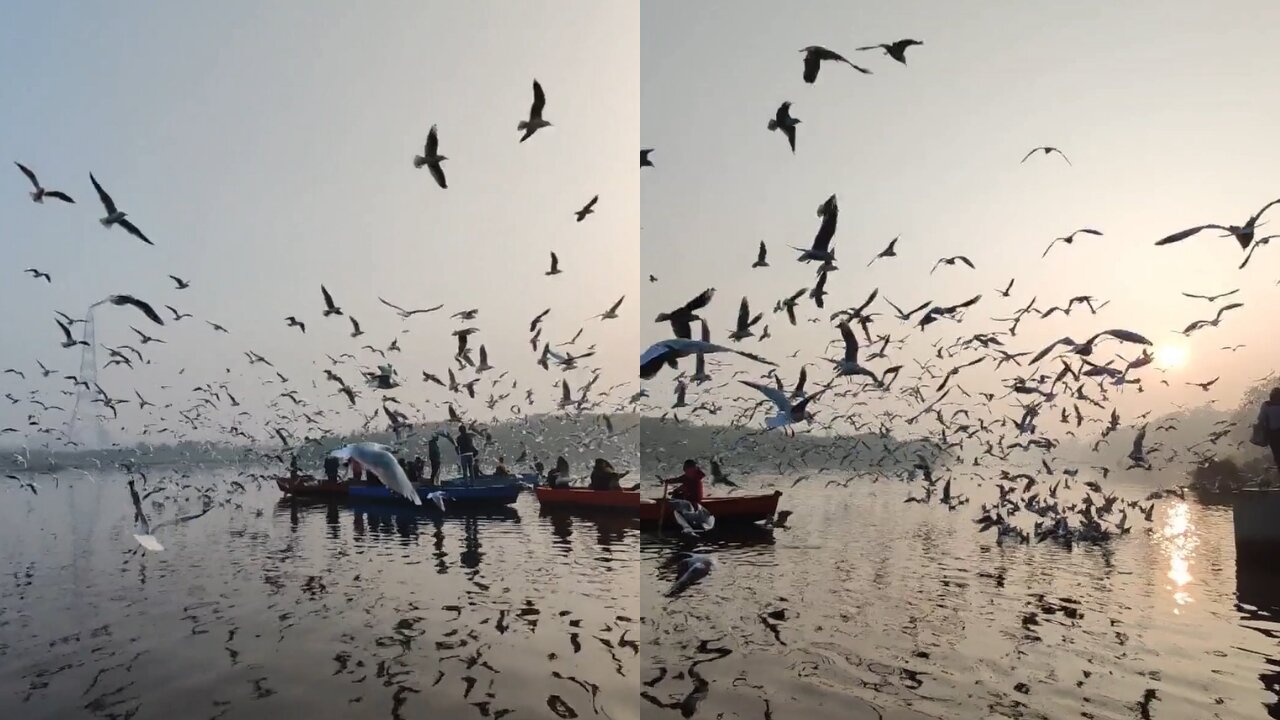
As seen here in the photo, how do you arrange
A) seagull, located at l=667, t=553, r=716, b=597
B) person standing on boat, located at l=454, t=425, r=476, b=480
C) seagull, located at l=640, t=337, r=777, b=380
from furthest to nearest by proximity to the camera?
person standing on boat, located at l=454, t=425, r=476, b=480 → seagull, located at l=667, t=553, r=716, b=597 → seagull, located at l=640, t=337, r=777, b=380

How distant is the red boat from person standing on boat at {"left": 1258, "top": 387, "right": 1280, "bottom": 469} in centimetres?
1811

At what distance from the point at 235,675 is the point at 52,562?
1531 cm

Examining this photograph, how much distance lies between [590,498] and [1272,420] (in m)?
19.9

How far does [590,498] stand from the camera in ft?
95.7

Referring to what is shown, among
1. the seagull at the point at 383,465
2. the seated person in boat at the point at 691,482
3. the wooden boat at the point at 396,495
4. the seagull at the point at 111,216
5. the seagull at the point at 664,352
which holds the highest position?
the seagull at the point at 111,216

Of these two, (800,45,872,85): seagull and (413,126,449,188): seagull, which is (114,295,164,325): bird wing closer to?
A: (413,126,449,188): seagull

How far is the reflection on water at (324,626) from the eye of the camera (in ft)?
32.7

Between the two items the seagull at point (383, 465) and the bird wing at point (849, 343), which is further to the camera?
the bird wing at point (849, 343)

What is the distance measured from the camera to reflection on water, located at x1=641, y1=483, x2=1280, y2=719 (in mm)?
9547

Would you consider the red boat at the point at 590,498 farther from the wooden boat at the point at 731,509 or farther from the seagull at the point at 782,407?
the seagull at the point at 782,407

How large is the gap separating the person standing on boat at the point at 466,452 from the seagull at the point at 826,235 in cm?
2246

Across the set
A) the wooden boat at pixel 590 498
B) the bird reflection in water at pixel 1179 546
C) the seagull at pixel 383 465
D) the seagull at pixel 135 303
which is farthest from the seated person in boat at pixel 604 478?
the seagull at pixel 383 465

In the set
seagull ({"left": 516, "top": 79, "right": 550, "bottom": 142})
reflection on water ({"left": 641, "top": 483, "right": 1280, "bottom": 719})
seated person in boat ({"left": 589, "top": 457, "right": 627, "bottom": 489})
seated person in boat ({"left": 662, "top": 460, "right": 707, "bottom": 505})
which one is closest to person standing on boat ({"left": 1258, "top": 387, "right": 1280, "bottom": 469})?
reflection on water ({"left": 641, "top": 483, "right": 1280, "bottom": 719})

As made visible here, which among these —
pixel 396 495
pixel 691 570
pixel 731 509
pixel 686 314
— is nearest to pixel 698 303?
pixel 686 314
